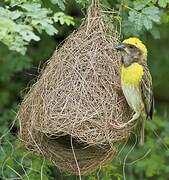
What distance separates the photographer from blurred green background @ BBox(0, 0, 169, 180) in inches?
155

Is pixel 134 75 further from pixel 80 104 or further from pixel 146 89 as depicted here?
pixel 80 104

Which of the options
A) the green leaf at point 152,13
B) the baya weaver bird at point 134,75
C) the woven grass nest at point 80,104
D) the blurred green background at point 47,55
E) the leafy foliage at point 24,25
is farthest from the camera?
the green leaf at point 152,13

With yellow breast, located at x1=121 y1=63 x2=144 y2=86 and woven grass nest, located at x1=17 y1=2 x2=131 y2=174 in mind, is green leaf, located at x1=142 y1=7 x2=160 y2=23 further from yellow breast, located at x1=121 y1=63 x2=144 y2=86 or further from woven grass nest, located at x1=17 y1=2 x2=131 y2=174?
yellow breast, located at x1=121 y1=63 x2=144 y2=86

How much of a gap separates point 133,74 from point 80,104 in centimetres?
34

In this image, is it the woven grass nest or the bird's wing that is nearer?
the woven grass nest

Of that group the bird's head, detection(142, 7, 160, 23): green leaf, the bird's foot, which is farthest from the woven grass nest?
detection(142, 7, 160, 23): green leaf

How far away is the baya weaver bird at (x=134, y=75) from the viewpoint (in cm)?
438

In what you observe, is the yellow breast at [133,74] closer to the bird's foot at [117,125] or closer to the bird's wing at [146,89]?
the bird's wing at [146,89]

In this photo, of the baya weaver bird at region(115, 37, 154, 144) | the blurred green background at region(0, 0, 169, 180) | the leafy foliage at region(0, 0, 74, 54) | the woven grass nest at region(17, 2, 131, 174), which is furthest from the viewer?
the baya weaver bird at region(115, 37, 154, 144)

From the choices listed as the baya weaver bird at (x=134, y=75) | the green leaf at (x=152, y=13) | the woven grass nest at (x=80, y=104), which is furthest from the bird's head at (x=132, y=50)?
the green leaf at (x=152, y=13)

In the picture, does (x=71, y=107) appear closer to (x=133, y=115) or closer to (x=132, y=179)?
(x=133, y=115)

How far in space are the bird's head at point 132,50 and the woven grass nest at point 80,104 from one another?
0.39ft

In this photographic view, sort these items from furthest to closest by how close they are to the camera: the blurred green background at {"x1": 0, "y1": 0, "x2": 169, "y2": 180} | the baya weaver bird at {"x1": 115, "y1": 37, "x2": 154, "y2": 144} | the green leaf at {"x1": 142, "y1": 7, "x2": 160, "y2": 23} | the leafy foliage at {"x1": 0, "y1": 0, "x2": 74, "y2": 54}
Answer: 1. the green leaf at {"x1": 142, "y1": 7, "x2": 160, "y2": 23}
2. the baya weaver bird at {"x1": 115, "y1": 37, "x2": 154, "y2": 144}
3. the blurred green background at {"x1": 0, "y1": 0, "x2": 169, "y2": 180}
4. the leafy foliage at {"x1": 0, "y1": 0, "x2": 74, "y2": 54}

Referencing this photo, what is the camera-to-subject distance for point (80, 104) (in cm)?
430
